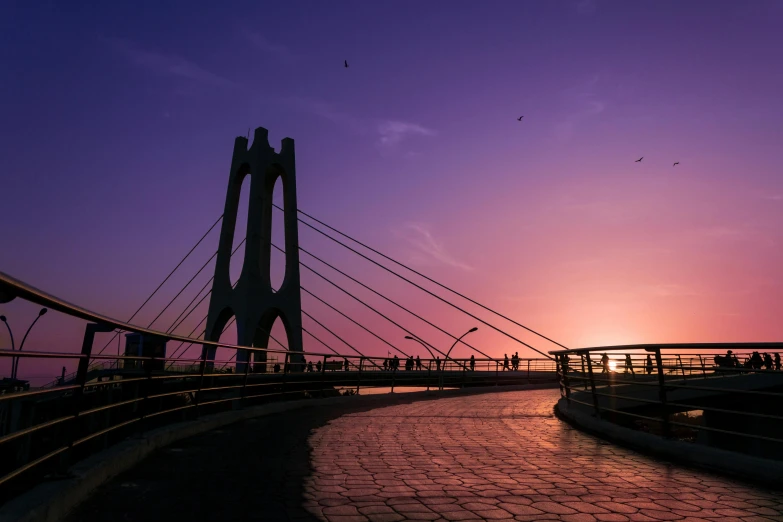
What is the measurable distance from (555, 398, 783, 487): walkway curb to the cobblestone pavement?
0.81 feet

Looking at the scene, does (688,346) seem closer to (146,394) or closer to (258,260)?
(146,394)

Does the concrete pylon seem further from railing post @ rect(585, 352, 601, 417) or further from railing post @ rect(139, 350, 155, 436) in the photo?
railing post @ rect(139, 350, 155, 436)

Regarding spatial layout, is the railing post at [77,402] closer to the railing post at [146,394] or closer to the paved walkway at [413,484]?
the paved walkway at [413,484]

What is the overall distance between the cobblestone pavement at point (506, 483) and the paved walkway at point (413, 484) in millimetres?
14

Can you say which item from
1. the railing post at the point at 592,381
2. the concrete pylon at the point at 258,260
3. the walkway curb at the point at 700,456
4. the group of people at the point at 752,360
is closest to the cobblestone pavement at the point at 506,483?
the walkway curb at the point at 700,456

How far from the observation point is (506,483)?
6000 mm

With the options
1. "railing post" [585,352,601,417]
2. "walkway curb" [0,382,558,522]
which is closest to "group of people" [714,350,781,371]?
"railing post" [585,352,601,417]

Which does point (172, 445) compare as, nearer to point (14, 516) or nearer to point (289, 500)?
point (289, 500)

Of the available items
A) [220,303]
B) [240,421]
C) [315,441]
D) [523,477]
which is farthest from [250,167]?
[523,477]

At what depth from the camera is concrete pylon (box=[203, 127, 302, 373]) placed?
43.4m

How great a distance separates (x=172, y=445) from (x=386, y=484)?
3.69 meters

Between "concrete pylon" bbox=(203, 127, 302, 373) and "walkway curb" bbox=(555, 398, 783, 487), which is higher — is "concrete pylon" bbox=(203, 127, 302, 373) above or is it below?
above

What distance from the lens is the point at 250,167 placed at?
45688mm

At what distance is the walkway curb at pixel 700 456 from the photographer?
6148 mm
